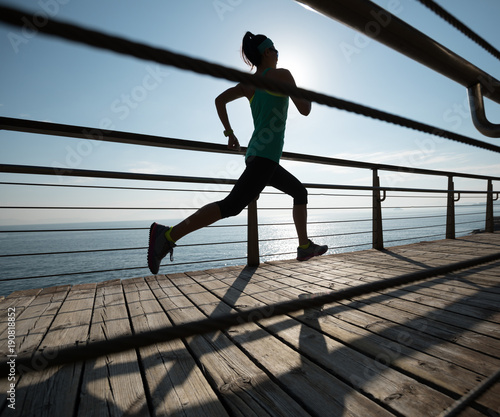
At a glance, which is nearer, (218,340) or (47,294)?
(218,340)

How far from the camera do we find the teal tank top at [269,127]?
1570mm

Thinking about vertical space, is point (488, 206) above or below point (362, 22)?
below

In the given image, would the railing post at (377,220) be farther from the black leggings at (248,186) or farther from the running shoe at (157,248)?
the running shoe at (157,248)

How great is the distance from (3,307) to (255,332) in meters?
1.52

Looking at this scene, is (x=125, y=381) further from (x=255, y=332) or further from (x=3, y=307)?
(x=3, y=307)

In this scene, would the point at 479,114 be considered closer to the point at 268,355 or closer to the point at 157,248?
the point at 268,355

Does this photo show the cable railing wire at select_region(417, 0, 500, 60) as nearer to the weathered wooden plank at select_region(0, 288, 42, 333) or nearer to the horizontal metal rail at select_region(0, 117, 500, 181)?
the horizontal metal rail at select_region(0, 117, 500, 181)

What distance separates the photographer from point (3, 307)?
1.65 metres

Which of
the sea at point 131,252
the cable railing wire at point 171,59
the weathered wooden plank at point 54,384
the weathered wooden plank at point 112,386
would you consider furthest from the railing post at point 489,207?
the weathered wooden plank at point 54,384

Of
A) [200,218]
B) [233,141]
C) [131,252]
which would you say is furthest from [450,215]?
[131,252]

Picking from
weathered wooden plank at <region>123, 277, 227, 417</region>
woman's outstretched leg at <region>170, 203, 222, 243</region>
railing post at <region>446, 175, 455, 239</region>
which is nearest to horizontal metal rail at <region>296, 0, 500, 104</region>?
weathered wooden plank at <region>123, 277, 227, 417</region>

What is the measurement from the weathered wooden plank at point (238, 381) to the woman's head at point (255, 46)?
1.49 metres

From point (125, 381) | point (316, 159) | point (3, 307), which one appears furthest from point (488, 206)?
point (3, 307)

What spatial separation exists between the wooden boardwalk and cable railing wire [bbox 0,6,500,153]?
40cm
